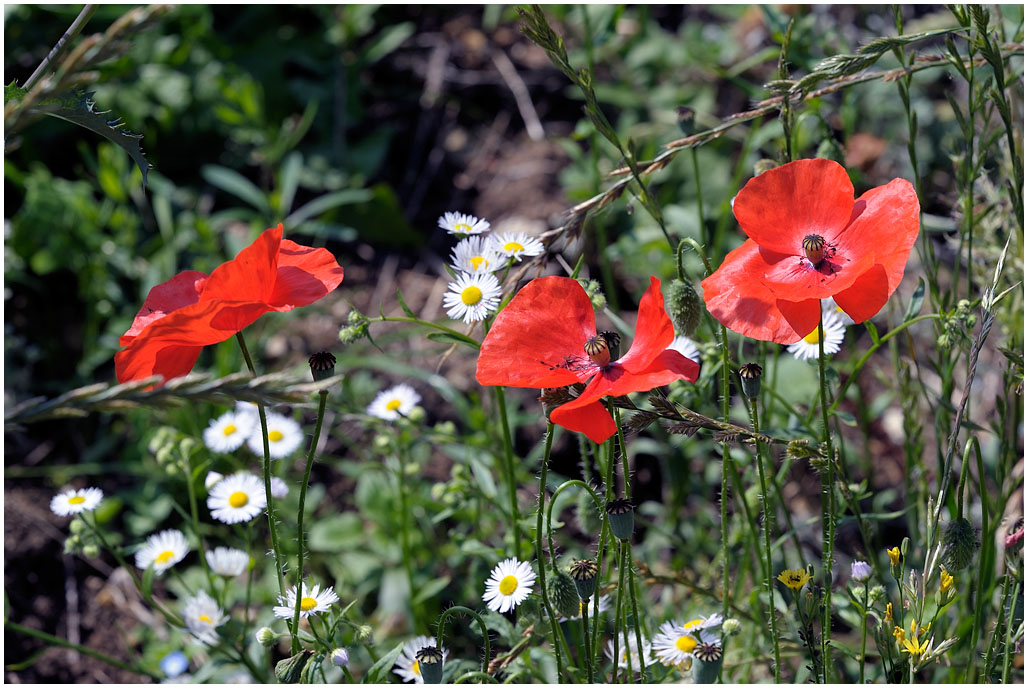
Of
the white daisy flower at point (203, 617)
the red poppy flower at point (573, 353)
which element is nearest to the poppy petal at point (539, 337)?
the red poppy flower at point (573, 353)

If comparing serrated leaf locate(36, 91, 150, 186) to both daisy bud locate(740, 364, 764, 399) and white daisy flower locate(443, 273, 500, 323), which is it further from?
daisy bud locate(740, 364, 764, 399)

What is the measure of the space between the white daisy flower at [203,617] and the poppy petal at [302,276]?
0.70 m

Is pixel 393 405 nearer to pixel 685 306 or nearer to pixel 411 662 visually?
pixel 411 662

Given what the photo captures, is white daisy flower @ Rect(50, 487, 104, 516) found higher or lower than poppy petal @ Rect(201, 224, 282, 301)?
lower

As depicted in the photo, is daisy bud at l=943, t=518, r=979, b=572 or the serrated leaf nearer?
the serrated leaf

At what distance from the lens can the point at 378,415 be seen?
1.78 metres

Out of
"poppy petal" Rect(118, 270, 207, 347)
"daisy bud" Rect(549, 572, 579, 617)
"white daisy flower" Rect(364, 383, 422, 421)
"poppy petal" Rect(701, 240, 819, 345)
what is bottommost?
"daisy bud" Rect(549, 572, 579, 617)

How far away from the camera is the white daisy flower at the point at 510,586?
131 cm

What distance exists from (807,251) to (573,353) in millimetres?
317

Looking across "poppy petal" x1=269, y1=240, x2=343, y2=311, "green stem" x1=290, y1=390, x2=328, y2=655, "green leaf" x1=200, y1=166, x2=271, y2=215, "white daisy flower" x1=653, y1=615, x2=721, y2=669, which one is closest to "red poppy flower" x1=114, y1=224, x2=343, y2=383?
"poppy petal" x1=269, y1=240, x2=343, y2=311

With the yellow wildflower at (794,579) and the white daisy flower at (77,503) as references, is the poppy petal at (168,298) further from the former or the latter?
the yellow wildflower at (794,579)

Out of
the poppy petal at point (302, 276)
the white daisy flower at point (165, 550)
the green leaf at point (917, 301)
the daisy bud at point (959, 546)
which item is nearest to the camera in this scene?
the poppy petal at point (302, 276)

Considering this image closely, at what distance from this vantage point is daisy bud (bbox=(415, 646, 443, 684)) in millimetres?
1138

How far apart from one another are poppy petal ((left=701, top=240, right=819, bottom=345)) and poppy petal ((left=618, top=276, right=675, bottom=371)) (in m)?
0.08
